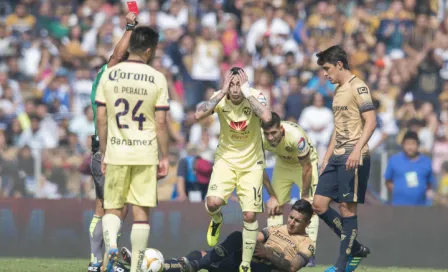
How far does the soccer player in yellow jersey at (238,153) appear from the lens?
12172mm

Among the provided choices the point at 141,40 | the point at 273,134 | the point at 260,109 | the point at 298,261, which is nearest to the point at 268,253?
the point at 298,261

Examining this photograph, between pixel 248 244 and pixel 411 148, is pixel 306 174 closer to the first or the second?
pixel 248 244

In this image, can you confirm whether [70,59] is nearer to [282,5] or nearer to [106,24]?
[106,24]

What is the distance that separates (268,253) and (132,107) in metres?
2.66

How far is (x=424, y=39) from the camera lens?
21.7 metres

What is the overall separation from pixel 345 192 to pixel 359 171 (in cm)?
29

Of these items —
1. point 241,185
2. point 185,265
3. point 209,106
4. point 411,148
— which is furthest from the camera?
point 411,148

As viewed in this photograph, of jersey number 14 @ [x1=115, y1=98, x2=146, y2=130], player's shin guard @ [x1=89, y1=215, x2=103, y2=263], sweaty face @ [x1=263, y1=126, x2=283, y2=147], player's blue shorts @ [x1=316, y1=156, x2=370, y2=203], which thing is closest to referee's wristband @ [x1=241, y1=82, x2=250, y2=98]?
sweaty face @ [x1=263, y1=126, x2=283, y2=147]

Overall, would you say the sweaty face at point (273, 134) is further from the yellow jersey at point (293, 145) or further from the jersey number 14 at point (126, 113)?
the jersey number 14 at point (126, 113)

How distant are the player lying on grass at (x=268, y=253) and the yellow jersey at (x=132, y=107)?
1.48 metres

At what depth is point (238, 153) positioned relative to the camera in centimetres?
1249

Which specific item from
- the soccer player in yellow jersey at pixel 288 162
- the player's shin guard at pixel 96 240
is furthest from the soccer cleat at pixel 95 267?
the soccer player in yellow jersey at pixel 288 162

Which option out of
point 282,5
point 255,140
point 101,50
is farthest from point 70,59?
point 255,140

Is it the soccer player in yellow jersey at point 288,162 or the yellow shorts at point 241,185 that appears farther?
the soccer player in yellow jersey at point 288,162
